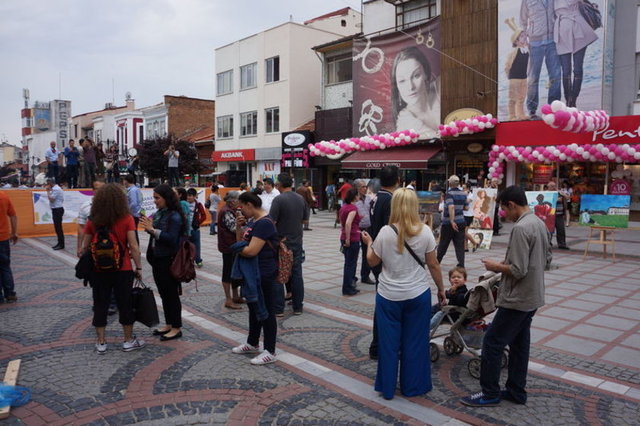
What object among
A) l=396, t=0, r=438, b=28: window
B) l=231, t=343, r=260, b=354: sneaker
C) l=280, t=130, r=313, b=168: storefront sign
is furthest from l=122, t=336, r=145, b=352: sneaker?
l=280, t=130, r=313, b=168: storefront sign

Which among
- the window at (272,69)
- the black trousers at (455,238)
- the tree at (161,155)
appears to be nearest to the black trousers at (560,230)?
the black trousers at (455,238)

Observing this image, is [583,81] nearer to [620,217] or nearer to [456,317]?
[620,217]

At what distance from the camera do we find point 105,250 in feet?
16.0

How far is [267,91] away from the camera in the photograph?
97.9 feet

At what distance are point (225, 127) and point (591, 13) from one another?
2317cm

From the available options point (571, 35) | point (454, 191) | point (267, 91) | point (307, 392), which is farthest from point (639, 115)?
point (267, 91)

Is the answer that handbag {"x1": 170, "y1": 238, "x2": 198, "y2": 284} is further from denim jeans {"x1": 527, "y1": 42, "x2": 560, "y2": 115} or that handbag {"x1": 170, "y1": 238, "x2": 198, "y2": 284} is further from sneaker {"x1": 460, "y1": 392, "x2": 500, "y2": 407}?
denim jeans {"x1": 527, "y1": 42, "x2": 560, "y2": 115}

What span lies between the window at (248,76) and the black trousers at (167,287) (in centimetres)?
2691

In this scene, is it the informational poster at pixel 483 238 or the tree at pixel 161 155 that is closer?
the informational poster at pixel 483 238

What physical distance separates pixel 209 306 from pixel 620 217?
9.11 m

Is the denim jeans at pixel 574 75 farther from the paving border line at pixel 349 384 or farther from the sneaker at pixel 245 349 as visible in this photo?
the sneaker at pixel 245 349

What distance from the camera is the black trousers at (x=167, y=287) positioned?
5453mm

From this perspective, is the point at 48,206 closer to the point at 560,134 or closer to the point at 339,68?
the point at 339,68

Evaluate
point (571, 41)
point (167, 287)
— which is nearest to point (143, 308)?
point (167, 287)
